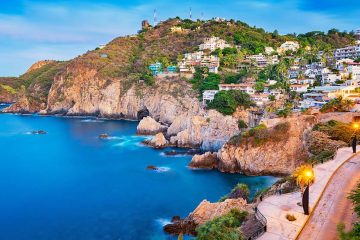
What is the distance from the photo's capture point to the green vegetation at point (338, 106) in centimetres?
5081

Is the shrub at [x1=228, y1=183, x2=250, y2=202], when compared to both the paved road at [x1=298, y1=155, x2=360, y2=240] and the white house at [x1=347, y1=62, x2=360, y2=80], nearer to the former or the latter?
the paved road at [x1=298, y1=155, x2=360, y2=240]

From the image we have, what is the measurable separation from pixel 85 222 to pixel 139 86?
2519 inches

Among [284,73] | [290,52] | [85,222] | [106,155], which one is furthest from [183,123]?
[290,52]

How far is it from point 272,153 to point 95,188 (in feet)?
68.8

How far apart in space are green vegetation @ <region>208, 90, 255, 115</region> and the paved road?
37260 mm

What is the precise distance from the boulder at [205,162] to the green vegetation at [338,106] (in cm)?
1711

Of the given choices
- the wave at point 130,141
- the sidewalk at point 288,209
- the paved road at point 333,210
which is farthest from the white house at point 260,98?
the paved road at point 333,210

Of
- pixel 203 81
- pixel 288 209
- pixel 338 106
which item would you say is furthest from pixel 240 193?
pixel 203 81

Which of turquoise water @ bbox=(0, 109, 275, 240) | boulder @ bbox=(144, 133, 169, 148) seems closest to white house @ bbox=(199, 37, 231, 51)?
turquoise water @ bbox=(0, 109, 275, 240)

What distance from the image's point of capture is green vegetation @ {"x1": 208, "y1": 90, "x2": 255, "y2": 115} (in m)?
63.2

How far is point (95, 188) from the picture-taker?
42.0 metres

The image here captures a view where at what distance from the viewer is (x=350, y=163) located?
28328 millimetres

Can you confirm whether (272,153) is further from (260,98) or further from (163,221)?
(260,98)

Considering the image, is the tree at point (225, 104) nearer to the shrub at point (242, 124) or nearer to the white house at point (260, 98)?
the shrub at point (242, 124)
